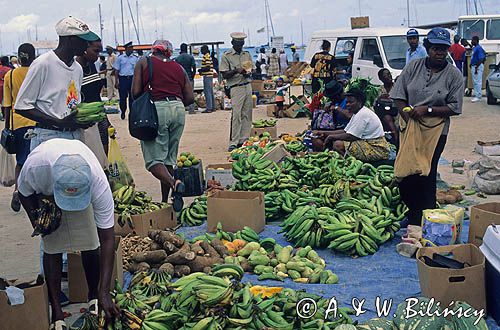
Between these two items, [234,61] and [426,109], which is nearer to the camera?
[426,109]

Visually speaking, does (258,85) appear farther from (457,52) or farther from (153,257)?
(153,257)

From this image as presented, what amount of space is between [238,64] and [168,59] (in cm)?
362

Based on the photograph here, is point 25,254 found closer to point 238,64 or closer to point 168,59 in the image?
point 168,59

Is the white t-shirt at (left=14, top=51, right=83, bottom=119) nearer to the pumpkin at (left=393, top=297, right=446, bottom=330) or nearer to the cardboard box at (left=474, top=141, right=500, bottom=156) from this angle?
the pumpkin at (left=393, top=297, right=446, bottom=330)

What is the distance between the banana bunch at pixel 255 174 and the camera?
24.7 feet

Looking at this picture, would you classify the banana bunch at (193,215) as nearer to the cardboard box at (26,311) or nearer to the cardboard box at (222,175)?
the cardboard box at (222,175)

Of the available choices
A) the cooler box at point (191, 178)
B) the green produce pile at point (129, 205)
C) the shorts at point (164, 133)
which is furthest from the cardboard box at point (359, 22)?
the green produce pile at point (129, 205)

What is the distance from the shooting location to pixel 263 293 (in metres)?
4.59

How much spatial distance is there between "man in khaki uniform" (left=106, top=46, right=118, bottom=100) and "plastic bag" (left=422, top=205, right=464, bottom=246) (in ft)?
60.4

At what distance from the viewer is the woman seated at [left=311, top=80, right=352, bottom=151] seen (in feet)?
29.8

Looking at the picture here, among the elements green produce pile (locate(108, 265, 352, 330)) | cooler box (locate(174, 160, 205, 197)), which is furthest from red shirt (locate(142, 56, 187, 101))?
green produce pile (locate(108, 265, 352, 330))

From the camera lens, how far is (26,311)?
4227 mm

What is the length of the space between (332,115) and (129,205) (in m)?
3.73

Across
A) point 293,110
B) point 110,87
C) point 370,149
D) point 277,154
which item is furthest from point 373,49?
point 110,87
